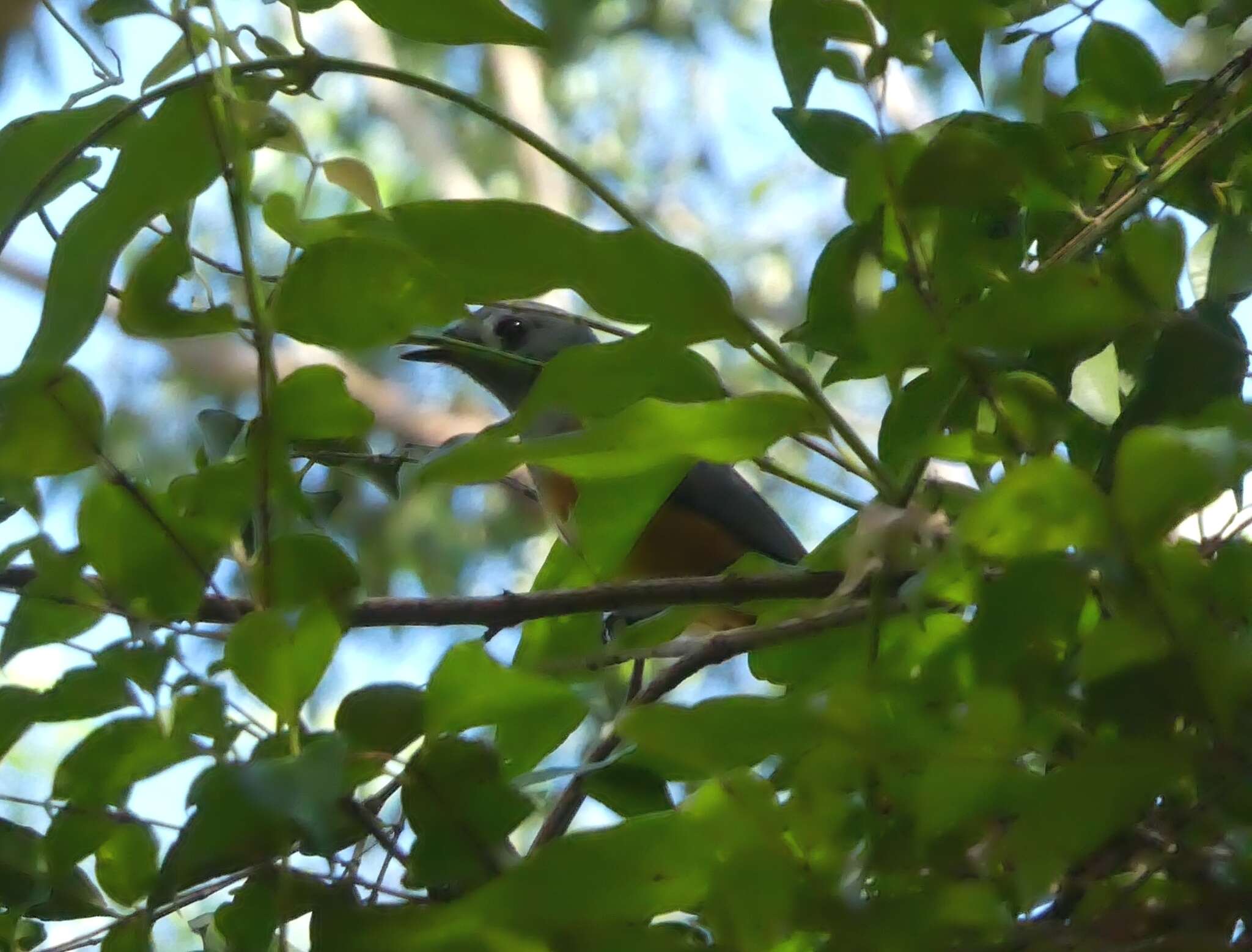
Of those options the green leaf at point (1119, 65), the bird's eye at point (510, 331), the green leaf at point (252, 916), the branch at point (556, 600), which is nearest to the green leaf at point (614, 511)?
the branch at point (556, 600)

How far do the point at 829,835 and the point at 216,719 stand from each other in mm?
249

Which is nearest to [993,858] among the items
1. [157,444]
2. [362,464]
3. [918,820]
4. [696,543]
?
[918,820]

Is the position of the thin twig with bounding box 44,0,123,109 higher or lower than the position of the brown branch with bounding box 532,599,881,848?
higher

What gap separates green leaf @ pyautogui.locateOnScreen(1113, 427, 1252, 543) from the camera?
0.35 metres

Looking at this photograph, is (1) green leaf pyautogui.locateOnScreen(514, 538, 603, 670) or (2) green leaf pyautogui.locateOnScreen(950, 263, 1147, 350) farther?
(1) green leaf pyautogui.locateOnScreen(514, 538, 603, 670)

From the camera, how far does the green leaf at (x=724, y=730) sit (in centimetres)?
41

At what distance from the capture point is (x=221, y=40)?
1.78 feet

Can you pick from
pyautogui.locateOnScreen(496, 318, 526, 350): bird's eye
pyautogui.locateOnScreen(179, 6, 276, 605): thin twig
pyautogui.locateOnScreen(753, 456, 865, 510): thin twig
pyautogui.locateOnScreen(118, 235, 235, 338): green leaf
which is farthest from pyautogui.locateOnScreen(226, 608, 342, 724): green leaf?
pyautogui.locateOnScreen(496, 318, 526, 350): bird's eye

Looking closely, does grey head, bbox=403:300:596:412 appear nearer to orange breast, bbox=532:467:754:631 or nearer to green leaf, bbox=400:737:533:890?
orange breast, bbox=532:467:754:631

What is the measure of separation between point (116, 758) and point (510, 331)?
1.71 m

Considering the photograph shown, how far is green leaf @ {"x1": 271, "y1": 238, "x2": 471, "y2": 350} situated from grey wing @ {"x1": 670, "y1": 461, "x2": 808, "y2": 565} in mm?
1591

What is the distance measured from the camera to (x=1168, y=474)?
0.36 m

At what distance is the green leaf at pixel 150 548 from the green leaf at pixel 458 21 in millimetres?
231

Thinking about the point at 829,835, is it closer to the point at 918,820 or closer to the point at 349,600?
the point at 918,820
